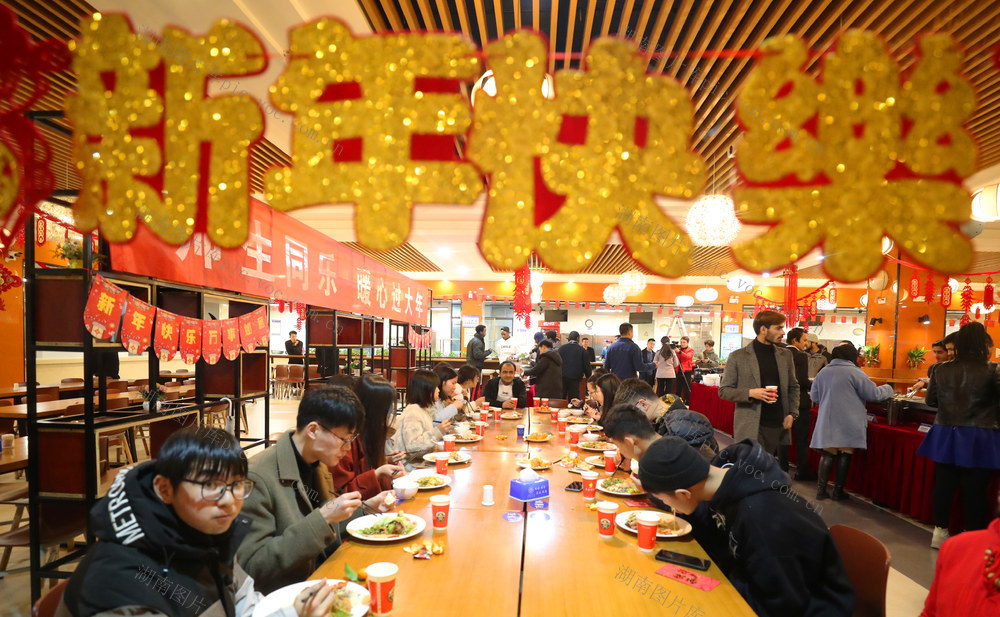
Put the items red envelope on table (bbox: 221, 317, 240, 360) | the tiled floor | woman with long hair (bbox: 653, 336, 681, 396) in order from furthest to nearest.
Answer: woman with long hair (bbox: 653, 336, 681, 396) < red envelope on table (bbox: 221, 317, 240, 360) < the tiled floor

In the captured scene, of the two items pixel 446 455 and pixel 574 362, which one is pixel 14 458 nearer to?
pixel 446 455

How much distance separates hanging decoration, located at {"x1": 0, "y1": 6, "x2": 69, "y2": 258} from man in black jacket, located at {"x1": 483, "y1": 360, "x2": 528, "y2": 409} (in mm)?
4518

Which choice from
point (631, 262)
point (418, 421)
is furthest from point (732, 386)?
point (631, 262)

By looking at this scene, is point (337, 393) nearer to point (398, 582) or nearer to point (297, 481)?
point (297, 481)

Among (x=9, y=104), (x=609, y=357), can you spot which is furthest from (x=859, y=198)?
(x=609, y=357)

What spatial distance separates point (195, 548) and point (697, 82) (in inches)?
145

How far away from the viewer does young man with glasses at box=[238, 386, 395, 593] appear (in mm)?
1791

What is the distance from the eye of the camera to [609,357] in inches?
316

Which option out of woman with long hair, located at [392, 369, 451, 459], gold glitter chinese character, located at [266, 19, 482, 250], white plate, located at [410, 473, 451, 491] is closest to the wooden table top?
woman with long hair, located at [392, 369, 451, 459]

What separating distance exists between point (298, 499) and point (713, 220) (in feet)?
10.8

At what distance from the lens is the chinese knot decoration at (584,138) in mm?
1548

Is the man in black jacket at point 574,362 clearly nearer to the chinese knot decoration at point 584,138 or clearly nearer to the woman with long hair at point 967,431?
the woman with long hair at point 967,431

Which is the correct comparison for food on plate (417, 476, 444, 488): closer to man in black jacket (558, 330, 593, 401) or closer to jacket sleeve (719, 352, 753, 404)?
jacket sleeve (719, 352, 753, 404)

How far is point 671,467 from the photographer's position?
1804 millimetres
